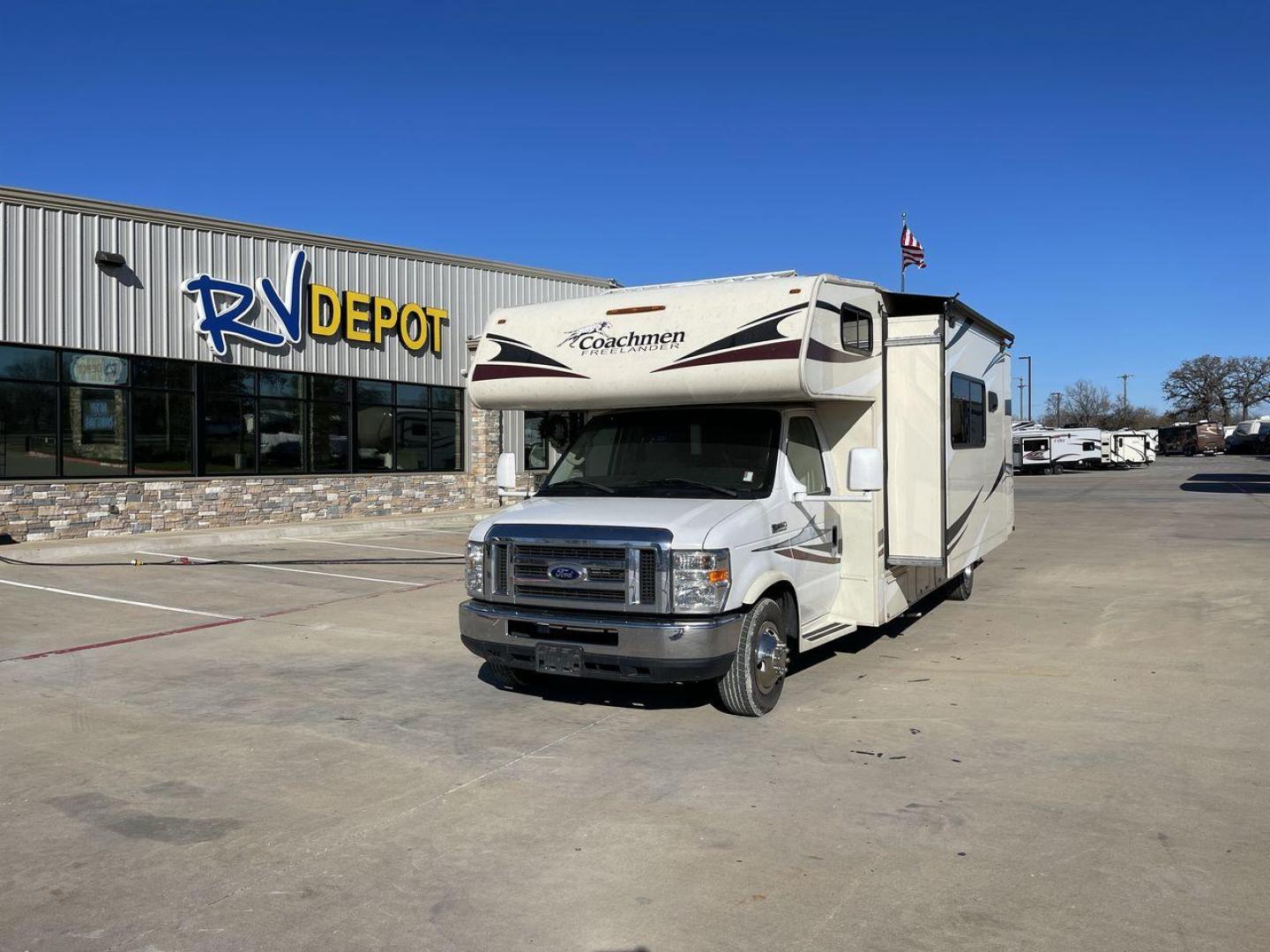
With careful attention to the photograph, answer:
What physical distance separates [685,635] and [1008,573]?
914 cm

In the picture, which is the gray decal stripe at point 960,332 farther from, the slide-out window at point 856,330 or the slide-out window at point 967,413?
the slide-out window at point 856,330

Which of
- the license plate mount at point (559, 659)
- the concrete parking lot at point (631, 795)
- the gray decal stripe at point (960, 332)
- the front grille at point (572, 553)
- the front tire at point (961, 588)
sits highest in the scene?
the gray decal stripe at point (960, 332)

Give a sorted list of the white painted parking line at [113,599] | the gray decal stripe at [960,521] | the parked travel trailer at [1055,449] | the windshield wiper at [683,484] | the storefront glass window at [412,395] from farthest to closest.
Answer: the parked travel trailer at [1055,449], the storefront glass window at [412,395], the white painted parking line at [113,599], the gray decal stripe at [960,521], the windshield wiper at [683,484]

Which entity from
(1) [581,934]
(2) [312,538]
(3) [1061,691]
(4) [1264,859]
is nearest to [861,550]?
(3) [1061,691]

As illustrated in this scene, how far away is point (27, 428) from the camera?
1700 cm

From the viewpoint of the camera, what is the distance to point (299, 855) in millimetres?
4527

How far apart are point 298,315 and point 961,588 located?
14949 millimetres

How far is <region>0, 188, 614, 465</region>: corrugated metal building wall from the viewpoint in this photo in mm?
16906

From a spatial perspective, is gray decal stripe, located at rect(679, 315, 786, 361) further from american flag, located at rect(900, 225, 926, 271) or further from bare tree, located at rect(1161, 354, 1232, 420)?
bare tree, located at rect(1161, 354, 1232, 420)

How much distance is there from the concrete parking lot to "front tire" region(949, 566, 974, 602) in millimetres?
1223

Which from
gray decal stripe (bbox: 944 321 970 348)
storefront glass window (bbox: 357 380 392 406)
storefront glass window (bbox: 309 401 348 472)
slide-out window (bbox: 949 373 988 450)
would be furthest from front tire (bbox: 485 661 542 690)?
storefront glass window (bbox: 357 380 392 406)

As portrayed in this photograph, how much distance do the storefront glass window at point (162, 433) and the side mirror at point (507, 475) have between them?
13.0 meters

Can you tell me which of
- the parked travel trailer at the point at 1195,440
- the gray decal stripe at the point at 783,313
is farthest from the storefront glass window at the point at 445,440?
the parked travel trailer at the point at 1195,440

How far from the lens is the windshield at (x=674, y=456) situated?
7.05 meters
